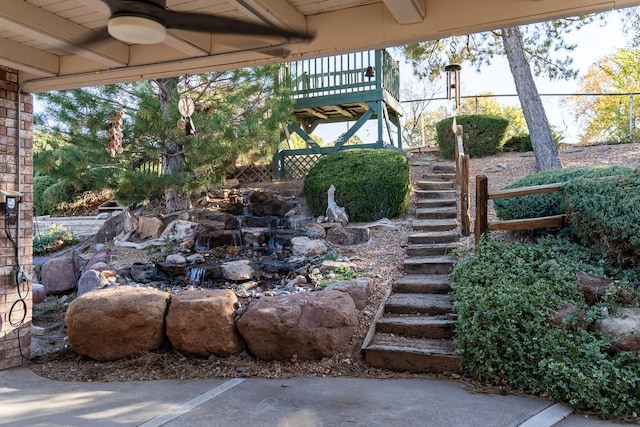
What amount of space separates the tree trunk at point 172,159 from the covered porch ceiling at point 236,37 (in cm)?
420

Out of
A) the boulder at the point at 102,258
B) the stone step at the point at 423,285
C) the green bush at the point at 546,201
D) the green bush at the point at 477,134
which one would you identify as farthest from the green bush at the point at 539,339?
the green bush at the point at 477,134

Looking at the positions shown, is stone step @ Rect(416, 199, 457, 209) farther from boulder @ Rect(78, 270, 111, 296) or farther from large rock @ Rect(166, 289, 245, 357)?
boulder @ Rect(78, 270, 111, 296)

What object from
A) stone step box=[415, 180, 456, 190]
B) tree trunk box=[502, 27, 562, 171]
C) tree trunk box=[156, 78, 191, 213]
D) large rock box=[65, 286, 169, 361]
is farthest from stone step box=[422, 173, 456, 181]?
large rock box=[65, 286, 169, 361]

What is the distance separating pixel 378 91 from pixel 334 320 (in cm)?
815

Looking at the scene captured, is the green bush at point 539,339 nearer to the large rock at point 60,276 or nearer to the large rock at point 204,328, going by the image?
the large rock at point 204,328

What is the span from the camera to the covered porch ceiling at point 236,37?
326 centimetres

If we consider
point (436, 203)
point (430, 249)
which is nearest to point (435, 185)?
point (436, 203)

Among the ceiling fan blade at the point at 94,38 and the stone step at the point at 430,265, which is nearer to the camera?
the ceiling fan blade at the point at 94,38

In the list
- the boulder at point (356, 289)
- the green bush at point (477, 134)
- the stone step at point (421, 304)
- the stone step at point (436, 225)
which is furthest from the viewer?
the green bush at point (477, 134)

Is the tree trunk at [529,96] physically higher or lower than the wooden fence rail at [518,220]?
higher

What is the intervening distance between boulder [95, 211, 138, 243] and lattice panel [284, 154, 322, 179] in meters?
4.45

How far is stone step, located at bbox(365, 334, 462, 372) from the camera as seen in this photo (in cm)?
393

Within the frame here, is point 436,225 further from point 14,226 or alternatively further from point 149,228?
point 14,226

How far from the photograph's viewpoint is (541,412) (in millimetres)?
3174
